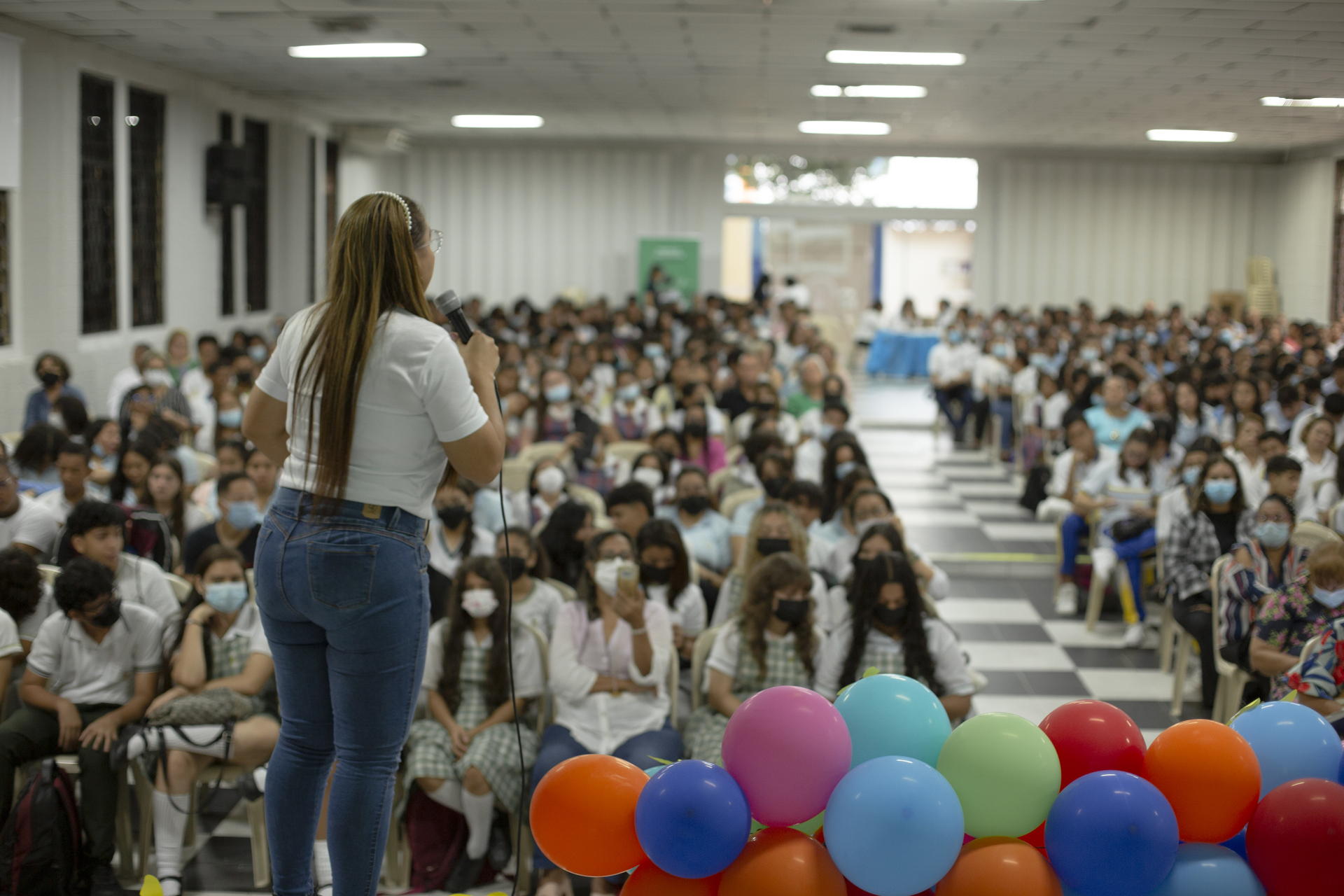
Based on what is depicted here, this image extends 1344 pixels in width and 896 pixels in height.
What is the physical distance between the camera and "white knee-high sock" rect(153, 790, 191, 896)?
11.1 feet

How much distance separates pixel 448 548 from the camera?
488 cm

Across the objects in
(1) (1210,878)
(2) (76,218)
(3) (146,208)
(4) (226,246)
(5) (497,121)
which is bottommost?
(1) (1210,878)

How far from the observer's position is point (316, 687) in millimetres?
1872

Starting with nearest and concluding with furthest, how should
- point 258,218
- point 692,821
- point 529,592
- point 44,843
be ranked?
point 692,821 < point 44,843 < point 529,592 < point 258,218

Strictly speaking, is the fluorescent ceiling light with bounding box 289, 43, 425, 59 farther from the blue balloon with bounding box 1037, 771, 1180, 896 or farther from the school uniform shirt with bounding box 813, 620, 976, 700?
the blue balloon with bounding box 1037, 771, 1180, 896

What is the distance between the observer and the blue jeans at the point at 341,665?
5.82 ft

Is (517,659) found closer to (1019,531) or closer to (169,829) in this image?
(169,829)

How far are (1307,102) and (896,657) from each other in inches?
351

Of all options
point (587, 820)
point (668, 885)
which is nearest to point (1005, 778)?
point (668, 885)

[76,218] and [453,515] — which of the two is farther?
[76,218]

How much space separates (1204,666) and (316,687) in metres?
4.31

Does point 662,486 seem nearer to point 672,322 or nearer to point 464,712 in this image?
point 464,712

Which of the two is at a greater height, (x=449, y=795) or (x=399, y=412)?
(x=399, y=412)

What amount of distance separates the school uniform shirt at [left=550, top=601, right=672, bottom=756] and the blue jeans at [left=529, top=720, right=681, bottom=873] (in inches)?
0.9
